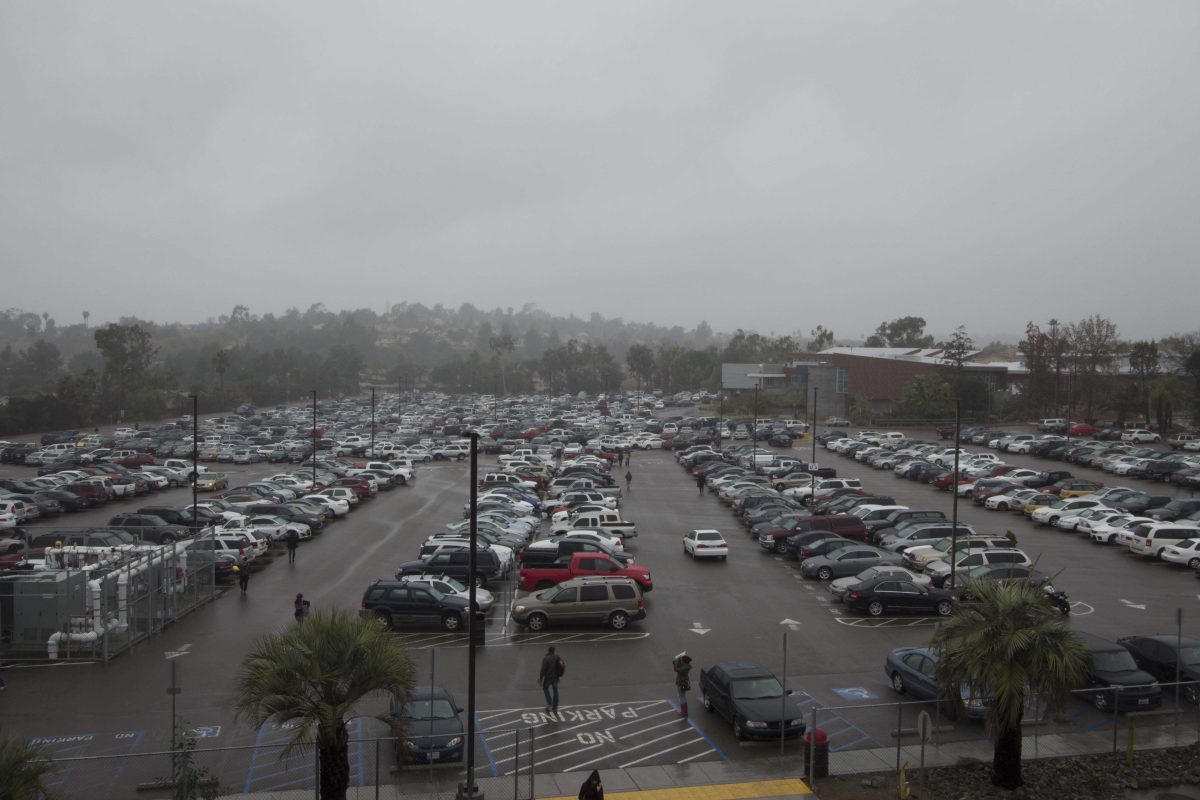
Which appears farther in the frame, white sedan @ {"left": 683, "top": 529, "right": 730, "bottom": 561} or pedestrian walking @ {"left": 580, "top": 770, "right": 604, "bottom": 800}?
white sedan @ {"left": 683, "top": 529, "right": 730, "bottom": 561}

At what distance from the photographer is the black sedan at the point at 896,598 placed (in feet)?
80.0

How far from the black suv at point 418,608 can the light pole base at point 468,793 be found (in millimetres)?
9760

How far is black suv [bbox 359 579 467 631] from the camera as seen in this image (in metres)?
22.9

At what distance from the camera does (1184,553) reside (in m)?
29.9

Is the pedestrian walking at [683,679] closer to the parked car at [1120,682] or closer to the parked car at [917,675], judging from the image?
the parked car at [917,675]

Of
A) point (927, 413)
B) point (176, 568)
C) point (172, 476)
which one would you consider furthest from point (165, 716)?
point (927, 413)

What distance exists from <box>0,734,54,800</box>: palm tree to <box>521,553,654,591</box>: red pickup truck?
679 inches

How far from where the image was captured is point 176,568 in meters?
24.1

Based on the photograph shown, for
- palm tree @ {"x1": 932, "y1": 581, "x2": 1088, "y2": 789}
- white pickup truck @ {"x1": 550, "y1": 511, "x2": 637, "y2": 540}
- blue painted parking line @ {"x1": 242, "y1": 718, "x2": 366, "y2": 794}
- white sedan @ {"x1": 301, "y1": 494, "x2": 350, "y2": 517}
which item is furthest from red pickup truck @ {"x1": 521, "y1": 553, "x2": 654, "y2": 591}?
white sedan @ {"x1": 301, "y1": 494, "x2": 350, "y2": 517}

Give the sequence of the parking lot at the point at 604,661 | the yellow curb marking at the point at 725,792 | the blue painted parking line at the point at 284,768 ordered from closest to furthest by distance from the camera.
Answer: the yellow curb marking at the point at 725,792, the blue painted parking line at the point at 284,768, the parking lot at the point at 604,661

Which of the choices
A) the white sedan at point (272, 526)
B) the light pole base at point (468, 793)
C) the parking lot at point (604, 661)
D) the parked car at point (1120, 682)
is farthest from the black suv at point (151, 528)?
the parked car at point (1120, 682)

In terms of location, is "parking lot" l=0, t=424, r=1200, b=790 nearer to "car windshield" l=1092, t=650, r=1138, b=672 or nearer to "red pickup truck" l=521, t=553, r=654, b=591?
"red pickup truck" l=521, t=553, r=654, b=591

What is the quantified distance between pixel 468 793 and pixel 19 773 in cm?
578

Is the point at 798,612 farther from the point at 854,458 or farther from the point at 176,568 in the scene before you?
Answer: the point at 854,458
